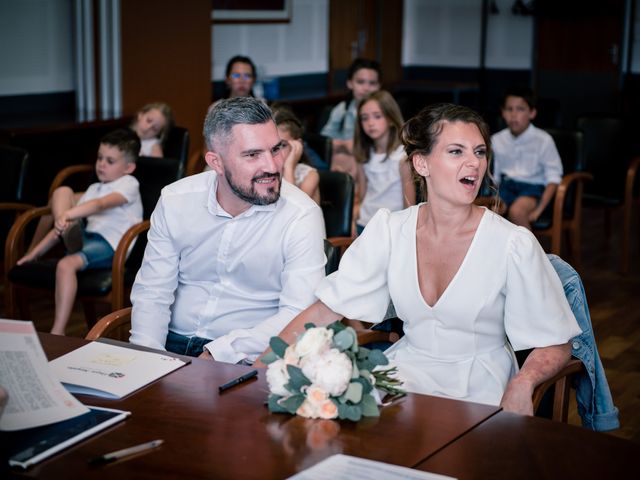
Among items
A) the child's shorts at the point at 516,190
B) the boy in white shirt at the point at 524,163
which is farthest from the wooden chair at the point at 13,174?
the child's shorts at the point at 516,190

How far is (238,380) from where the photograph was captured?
213cm

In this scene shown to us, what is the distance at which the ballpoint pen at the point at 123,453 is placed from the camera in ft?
5.73

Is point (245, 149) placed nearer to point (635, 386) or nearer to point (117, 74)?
point (635, 386)

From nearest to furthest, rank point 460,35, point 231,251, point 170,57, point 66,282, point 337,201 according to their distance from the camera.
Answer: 1. point 231,251
2. point 66,282
3. point 337,201
4. point 170,57
5. point 460,35

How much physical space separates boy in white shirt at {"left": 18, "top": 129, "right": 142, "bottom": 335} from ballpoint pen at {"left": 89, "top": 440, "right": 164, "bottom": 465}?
2.52m

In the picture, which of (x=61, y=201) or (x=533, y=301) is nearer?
(x=533, y=301)

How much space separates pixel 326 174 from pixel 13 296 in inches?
59.0

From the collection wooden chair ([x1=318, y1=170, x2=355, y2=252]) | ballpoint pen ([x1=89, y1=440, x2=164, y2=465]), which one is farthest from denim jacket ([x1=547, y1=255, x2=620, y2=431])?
wooden chair ([x1=318, y1=170, x2=355, y2=252])

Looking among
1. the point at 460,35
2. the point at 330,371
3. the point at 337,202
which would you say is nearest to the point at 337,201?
the point at 337,202

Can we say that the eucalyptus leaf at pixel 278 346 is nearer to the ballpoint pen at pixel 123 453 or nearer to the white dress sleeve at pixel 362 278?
the ballpoint pen at pixel 123 453

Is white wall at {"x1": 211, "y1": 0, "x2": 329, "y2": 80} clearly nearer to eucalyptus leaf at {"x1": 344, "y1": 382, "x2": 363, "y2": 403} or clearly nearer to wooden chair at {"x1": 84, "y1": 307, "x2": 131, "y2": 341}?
wooden chair at {"x1": 84, "y1": 307, "x2": 131, "y2": 341}

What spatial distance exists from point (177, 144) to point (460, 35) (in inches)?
238

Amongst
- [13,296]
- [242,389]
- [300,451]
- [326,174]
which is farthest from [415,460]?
[13,296]

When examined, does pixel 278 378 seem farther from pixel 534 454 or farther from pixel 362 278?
pixel 362 278
